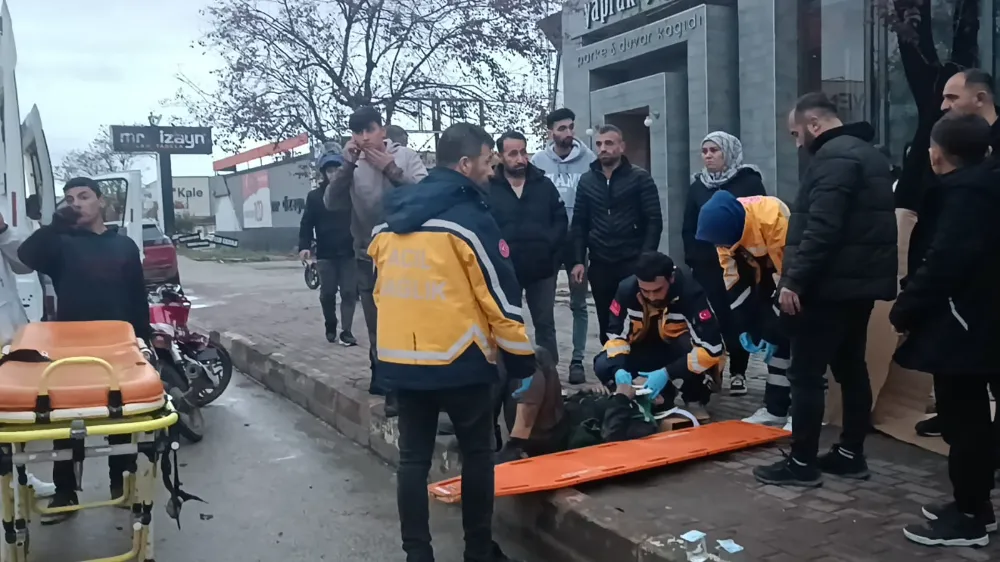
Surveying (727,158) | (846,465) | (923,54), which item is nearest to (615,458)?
(846,465)

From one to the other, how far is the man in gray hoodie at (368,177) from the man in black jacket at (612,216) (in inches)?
52.2

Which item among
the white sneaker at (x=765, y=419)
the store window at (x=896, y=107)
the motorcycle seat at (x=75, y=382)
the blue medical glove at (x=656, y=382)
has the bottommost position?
the white sneaker at (x=765, y=419)

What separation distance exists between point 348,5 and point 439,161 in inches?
503

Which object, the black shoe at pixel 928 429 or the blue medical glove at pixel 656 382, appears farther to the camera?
the blue medical glove at pixel 656 382

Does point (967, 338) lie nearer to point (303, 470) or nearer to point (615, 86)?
point (303, 470)

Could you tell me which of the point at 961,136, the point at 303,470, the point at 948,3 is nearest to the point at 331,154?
the point at 303,470

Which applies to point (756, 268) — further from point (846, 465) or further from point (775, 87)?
point (775, 87)

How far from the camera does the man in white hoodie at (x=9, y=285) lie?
16.3 ft

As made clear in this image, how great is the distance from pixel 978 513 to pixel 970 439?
28 cm

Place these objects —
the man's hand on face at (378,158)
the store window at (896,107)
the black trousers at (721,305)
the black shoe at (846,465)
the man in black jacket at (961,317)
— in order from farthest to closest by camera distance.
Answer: the store window at (896,107) < the black trousers at (721,305) < the man's hand on face at (378,158) < the black shoe at (846,465) < the man in black jacket at (961,317)

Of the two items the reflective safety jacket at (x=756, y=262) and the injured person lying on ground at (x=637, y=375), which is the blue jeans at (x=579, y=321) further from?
the reflective safety jacket at (x=756, y=262)

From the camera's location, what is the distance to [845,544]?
355cm

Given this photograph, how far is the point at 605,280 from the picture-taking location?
650 cm

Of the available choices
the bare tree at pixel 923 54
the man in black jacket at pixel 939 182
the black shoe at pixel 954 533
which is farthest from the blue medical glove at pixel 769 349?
the black shoe at pixel 954 533
